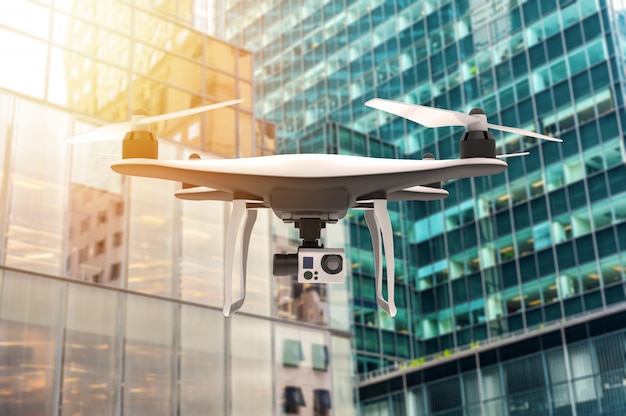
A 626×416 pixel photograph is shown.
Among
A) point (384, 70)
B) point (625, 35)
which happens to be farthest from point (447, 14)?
point (625, 35)

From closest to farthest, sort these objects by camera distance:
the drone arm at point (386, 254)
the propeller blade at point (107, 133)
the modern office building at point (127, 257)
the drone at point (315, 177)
→ 1. the drone at point (315, 177)
2. the propeller blade at point (107, 133)
3. the drone arm at point (386, 254)
4. the modern office building at point (127, 257)

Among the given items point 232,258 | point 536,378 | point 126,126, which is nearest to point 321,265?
point 232,258

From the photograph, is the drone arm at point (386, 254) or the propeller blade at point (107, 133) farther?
the drone arm at point (386, 254)

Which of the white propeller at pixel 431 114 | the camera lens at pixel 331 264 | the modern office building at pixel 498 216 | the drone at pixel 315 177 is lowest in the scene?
the camera lens at pixel 331 264

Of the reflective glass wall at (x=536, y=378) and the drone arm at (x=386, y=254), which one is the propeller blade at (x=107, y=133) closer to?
the drone arm at (x=386, y=254)

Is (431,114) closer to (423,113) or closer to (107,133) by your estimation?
(423,113)

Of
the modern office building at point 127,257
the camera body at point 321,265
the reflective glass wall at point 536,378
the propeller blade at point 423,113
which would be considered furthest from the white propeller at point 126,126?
the reflective glass wall at point 536,378

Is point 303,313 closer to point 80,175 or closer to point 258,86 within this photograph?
point 80,175
